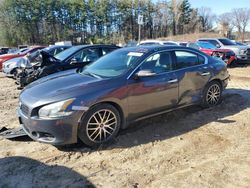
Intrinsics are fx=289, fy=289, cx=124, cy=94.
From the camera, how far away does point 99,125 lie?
14.3 feet

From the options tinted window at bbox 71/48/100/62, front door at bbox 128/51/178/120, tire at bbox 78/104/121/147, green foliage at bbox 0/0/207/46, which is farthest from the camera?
green foliage at bbox 0/0/207/46

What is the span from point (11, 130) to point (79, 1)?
2097 inches

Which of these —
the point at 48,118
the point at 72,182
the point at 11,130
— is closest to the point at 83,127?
the point at 48,118

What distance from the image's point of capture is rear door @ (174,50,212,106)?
5.45m

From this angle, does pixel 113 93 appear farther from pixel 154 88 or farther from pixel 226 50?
pixel 226 50

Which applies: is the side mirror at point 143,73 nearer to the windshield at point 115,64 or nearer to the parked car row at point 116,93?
the parked car row at point 116,93

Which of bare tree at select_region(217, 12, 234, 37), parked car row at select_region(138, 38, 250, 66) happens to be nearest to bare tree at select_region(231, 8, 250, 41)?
bare tree at select_region(217, 12, 234, 37)

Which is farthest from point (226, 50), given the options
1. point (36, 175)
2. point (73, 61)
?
point (36, 175)

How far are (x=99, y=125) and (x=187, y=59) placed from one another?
2424 mm

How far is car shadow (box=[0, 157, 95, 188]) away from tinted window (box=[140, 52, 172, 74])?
7.03ft

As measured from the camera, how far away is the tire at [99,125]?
4227 millimetres

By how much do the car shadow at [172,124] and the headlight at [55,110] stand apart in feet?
2.20

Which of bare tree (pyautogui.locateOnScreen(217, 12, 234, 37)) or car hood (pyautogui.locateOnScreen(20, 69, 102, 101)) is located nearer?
car hood (pyautogui.locateOnScreen(20, 69, 102, 101))

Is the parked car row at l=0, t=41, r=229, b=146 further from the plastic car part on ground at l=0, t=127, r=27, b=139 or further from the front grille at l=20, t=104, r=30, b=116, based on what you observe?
the plastic car part on ground at l=0, t=127, r=27, b=139
